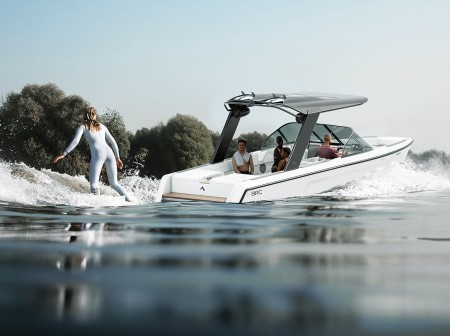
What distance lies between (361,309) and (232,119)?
1213 centimetres

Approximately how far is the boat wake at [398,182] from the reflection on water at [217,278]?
5.98m

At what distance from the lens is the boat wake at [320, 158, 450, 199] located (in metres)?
17.0

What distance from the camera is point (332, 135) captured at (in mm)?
17734

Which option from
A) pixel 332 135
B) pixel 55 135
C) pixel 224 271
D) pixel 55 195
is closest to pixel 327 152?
pixel 332 135

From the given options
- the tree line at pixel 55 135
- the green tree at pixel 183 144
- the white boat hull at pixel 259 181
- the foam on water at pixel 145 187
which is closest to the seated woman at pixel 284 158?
the white boat hull at pixel 259 181

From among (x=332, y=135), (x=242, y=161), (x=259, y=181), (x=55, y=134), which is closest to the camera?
(x=259, y=181)

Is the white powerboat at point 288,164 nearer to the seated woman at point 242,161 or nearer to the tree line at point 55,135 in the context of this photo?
the seated woman at point 242,161

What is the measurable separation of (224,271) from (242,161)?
9918 mm

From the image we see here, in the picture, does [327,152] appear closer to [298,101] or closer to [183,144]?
[298,101]

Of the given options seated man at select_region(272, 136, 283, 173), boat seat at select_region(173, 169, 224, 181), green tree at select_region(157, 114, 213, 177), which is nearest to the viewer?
boat seat at select_region(173, 169, 224, 181)

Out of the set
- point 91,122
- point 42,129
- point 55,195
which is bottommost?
point 55,195

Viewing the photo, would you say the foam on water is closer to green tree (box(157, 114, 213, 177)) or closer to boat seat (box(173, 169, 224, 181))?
boat seat (box(173, 169, 224, 181))

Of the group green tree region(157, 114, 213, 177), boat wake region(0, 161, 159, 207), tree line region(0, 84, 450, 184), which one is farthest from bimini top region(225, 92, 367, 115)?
green tree region(157, 114, 213, 177)

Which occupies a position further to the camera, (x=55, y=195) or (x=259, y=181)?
(x=55, y=195)
